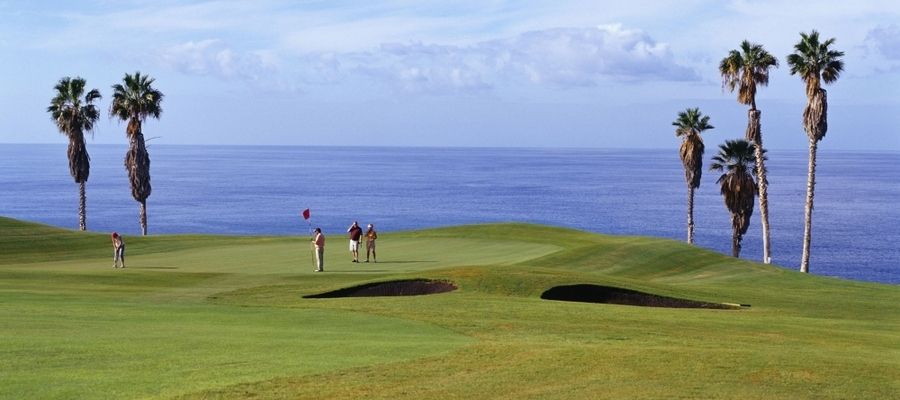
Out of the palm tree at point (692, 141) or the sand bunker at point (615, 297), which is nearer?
the sand bunker at point (615, 297)

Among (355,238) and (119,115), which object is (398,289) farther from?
(119,115)

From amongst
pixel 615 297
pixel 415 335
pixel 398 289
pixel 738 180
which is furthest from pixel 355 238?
pixel 738 180

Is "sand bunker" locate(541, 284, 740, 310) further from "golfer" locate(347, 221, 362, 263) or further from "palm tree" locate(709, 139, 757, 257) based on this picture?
"palm tree" locate(709, 139, 757, 257)

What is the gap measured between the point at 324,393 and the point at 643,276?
32.7 m

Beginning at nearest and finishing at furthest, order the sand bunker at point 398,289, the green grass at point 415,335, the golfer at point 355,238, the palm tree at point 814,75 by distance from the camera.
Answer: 1. the green grass at point 415,335
2. the sand bunker at point 398,289
3. the golfer at point 355,238
4. the palm tree at point 814,75

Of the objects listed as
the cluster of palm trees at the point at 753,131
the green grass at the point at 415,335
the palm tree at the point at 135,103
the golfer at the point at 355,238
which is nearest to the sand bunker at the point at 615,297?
the green grass at the point at 415,335

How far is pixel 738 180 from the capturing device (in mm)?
76375

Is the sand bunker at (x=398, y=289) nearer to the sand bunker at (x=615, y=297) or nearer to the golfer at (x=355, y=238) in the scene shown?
the sand bunker at (x=615, y=297)

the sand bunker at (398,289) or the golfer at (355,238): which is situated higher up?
the golfer at (355,238)

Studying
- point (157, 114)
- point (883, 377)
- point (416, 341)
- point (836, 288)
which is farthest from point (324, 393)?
point (157, 114)

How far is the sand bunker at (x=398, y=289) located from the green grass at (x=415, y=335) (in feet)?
2.04

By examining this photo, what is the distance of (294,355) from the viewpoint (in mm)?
20172

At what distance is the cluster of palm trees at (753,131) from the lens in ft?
228

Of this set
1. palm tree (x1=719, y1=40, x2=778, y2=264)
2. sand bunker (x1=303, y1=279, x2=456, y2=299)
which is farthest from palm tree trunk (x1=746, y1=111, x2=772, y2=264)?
sand bunker (x1=303, y1=279, x2=456, y2=299)
